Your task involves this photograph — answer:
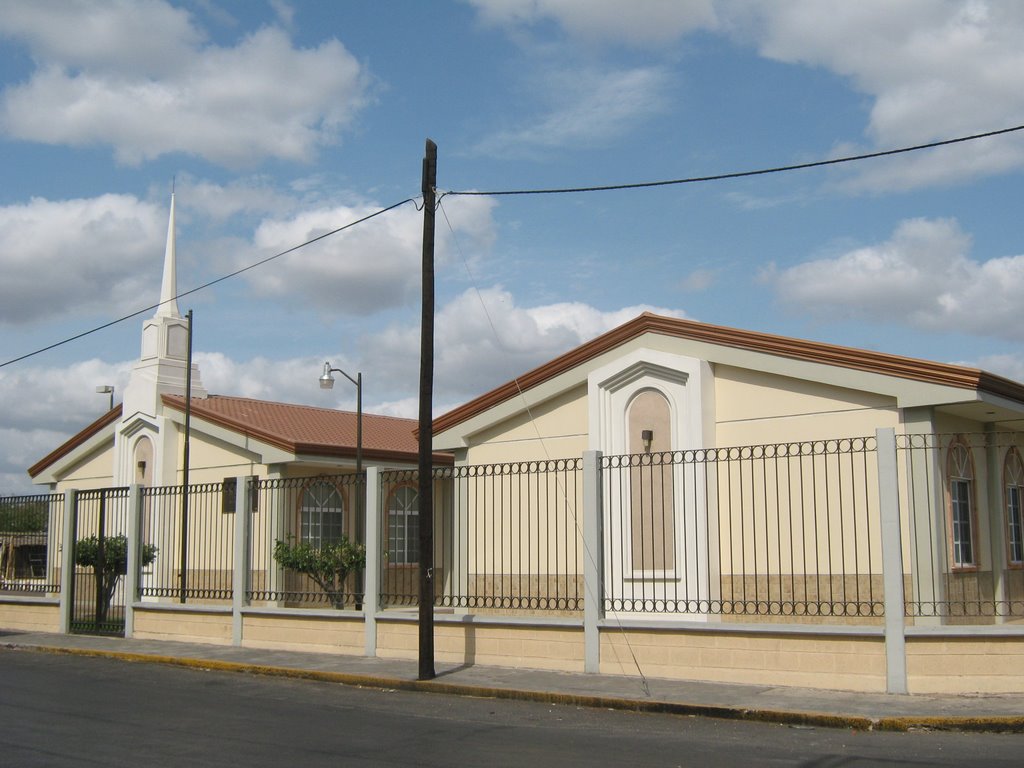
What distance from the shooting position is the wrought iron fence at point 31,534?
2106 cm

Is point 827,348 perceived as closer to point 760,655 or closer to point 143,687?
point 760,655

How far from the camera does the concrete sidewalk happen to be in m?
9.94

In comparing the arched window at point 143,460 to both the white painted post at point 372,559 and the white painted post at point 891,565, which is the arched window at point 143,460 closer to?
the white painted post at point 372,559

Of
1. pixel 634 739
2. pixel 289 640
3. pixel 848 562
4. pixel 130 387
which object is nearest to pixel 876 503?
pixel 848 562

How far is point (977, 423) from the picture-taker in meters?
16.2

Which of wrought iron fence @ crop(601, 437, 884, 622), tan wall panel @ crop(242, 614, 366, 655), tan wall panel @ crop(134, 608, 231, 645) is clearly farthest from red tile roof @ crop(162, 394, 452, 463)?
wrought iron fence @ crop(601, 437, 884, 622)

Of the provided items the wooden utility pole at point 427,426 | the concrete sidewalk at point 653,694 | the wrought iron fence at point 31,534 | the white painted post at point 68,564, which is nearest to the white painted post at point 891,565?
the concrete sidewalk at point 653,694

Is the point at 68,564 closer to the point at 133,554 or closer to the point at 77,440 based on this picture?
the point at 133,554

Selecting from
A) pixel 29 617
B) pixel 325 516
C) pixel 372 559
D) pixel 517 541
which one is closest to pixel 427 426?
pixel 372 559

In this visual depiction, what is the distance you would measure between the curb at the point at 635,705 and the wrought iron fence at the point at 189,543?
2274mm

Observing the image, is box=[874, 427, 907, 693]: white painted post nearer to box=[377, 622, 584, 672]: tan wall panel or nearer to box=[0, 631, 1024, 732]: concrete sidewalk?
box=[0, 631, 1024, 732]: concrete sidewalk

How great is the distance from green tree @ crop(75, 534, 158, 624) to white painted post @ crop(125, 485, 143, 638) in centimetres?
62

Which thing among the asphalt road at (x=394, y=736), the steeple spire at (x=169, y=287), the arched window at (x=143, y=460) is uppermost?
the steeple spire at (x=169, y=287)

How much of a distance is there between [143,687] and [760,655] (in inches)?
288
